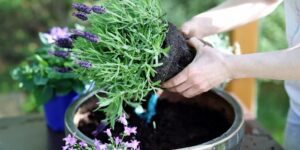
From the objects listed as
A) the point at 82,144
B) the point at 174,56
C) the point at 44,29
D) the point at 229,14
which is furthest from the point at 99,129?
the point at 44,29

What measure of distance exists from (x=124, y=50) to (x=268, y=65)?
1.08 feet

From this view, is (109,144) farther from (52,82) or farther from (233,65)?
(52,82)

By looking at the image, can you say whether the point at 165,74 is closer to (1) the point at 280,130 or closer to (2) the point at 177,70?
(2) the point at 177,70

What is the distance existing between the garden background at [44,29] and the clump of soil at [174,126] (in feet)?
6.35

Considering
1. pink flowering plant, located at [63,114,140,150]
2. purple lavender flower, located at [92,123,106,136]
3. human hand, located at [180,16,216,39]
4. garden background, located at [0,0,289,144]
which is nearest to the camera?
pink flowering plant, located at [63,114,140,150]

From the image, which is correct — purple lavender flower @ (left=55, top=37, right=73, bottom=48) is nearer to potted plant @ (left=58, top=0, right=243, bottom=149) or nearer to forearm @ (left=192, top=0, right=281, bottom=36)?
potted plant @ (left=58, top=0, right=243, bottom=149)

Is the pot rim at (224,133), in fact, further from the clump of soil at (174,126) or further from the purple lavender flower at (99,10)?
the purple lavender flower at (99,10)

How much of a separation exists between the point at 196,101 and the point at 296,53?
1.48 ft

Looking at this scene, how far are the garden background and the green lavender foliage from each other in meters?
2.20

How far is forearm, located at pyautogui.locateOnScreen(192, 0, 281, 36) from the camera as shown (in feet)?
4.93

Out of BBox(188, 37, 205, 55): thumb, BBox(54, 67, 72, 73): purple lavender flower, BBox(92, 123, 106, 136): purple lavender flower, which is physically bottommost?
BBox(92, 123, 106, 136): purple lavender flower

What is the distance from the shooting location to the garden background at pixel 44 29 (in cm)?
357

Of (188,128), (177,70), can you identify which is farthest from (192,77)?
(188,128)

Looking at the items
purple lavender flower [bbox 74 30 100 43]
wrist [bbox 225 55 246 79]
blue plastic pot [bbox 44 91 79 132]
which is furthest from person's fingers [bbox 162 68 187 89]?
blue plastic pot [bbox 44 91 79 132]
